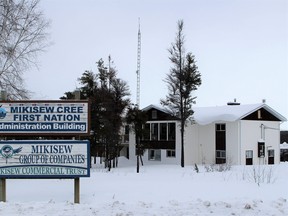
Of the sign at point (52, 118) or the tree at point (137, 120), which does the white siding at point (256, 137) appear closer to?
the tree at point (137, 120)

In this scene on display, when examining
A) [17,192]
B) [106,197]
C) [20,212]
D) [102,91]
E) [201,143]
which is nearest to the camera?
[20,212]

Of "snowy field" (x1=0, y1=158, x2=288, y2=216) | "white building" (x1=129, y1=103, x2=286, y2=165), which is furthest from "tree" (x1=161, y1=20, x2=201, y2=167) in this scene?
"snowy field" (x1=0, y1=158, x2=288, y2=216)

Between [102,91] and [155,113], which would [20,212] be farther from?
[155,113]

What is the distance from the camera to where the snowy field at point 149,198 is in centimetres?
977

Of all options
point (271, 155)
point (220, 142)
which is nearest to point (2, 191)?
point (220, 142)

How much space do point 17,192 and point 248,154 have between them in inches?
1549

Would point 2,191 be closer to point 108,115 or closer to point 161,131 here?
point 108,115

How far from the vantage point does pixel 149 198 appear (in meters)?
10.8

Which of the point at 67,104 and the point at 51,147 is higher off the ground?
the point at 67,104

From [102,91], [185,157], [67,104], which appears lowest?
[185,157]

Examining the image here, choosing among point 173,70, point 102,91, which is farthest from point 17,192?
point 173,70

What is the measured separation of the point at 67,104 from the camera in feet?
37.5

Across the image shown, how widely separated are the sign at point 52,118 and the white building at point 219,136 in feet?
118

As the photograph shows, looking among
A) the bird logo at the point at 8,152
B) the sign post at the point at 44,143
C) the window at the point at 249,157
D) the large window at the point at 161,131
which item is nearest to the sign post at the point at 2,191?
the sign post at the point at 44,143
